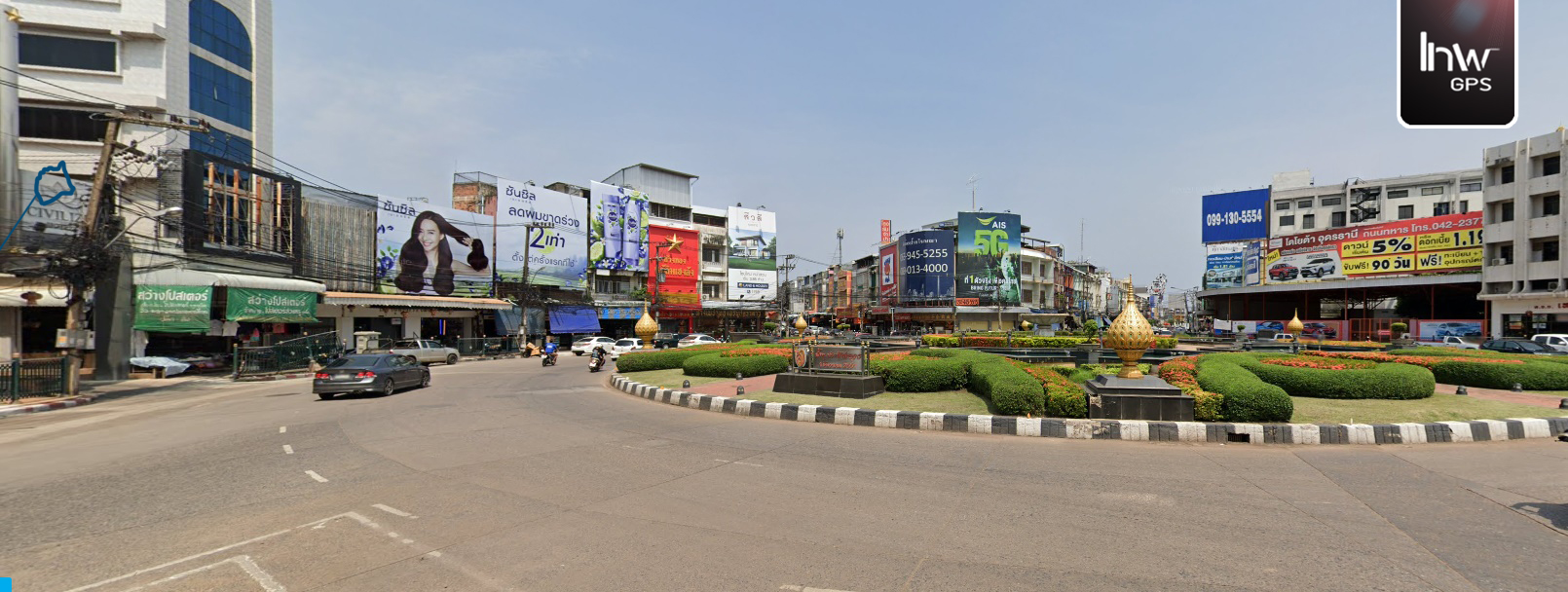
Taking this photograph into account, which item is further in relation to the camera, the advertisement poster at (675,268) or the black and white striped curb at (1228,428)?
the advertisement poster at (675,268)

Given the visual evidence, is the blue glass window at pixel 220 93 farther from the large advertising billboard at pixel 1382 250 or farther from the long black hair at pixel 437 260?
the large advertising billboard at pixel 1382 250

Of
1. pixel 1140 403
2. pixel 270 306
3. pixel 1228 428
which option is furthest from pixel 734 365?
pixel 270 306

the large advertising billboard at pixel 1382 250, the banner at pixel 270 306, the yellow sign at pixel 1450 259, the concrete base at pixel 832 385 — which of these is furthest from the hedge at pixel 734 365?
the large advertising billboard at pixel 1382 250

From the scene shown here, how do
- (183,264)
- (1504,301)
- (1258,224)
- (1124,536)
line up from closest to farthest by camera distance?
(1124,536), (183,264), (1504,301), (1258,224)

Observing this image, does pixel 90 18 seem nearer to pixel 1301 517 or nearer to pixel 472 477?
pixel 472 477

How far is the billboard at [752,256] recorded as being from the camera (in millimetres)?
57625

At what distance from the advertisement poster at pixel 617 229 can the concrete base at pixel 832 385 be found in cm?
3745

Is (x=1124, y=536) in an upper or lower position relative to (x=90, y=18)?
lower

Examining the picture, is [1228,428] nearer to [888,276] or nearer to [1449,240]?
[1449,240]

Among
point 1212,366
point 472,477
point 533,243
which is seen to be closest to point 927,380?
point 1212,366

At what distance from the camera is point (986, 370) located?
11.9m

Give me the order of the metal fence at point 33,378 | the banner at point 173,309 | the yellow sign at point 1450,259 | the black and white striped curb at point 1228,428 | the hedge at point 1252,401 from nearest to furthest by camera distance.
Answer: the black and white striped curb at point 1228,428
the hedge at point 1252,401
the metal fence at point 33,378
the banner at point 173,309
the yellow sign at point 1450,259

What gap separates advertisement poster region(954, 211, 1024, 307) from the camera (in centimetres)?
6394

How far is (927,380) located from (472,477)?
9.01m
